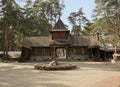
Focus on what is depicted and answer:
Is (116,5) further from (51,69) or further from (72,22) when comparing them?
(72,22)

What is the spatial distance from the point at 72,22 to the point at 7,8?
36028 mm

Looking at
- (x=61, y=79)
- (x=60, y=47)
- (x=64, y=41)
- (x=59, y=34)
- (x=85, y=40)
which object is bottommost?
(x=61, y=79)

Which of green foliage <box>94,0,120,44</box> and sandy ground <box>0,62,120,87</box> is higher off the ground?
green foliage <box>94,0,120,44</box>

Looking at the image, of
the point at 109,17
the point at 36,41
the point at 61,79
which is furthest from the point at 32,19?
the point at 61,79

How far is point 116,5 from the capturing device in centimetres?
4366

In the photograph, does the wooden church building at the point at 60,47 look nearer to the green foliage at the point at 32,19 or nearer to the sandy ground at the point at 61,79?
the green foliage at the point at 32,19

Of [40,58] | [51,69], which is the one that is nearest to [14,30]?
[40,58]

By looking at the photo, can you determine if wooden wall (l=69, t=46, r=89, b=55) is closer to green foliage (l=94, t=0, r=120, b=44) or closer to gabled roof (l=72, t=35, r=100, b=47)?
gabled roof (l=72, t=35, r=100, b=47)

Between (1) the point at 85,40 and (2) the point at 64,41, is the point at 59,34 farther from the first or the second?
(1) the point at 85,40

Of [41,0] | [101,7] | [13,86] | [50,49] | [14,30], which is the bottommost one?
[13,86]

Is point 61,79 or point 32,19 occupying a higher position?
point 32,19

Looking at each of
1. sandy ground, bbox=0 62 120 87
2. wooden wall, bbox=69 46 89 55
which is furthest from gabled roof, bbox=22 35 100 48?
sandy ground, bbox=0 62 120 87

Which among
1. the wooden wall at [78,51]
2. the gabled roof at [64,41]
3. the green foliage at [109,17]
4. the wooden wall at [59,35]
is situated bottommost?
the wooden wall at [78,51]

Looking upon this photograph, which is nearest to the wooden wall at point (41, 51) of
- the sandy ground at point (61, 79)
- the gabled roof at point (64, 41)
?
the gabled roof at point (64, 41)
